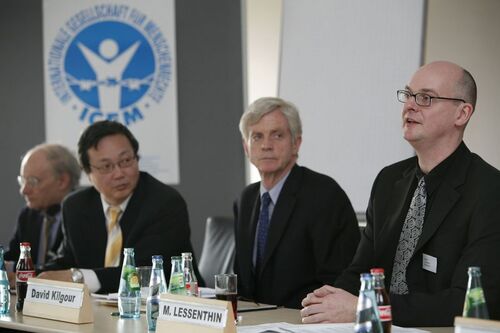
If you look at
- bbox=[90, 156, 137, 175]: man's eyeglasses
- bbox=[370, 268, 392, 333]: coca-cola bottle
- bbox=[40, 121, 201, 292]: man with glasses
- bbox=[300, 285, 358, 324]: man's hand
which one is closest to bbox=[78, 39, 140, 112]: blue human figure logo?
bbox=[40, 121, 201, 292]: man with glasses

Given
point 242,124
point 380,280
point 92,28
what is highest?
point 92,28

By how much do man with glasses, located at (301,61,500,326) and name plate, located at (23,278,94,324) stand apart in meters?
0.77

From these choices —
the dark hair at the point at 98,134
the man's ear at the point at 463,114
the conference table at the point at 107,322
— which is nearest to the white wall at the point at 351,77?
the dark hair at the point at 98,134

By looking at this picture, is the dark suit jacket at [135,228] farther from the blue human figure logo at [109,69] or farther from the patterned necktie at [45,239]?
the blue human figure logo at [109,69]

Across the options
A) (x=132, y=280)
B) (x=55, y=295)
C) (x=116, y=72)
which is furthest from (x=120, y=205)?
(x=116, y=72)

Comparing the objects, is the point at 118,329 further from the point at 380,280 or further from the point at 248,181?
the point at 248,181

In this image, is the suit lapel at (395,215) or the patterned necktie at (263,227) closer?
the suit lapel at (395,215)

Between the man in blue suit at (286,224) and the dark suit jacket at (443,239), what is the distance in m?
0.50

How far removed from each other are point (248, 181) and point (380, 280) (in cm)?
378

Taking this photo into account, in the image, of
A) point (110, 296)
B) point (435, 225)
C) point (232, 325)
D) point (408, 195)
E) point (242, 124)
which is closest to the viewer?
point (232, 325)

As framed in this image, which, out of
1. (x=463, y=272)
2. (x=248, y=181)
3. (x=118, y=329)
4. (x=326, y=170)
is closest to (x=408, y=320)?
(x=463, y=272)

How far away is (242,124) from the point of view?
4.46 m

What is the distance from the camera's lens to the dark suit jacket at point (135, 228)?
14.2ft

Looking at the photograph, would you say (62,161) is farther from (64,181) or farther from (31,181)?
(31,181)
